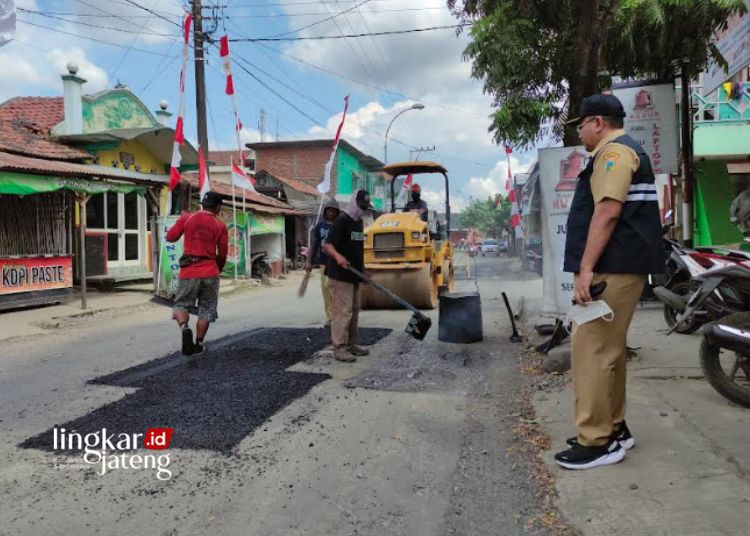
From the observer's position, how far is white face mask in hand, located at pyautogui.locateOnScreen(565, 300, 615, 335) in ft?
9.84

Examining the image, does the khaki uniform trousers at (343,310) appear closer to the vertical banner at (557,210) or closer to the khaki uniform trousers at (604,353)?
the vertical banner at (557,210)

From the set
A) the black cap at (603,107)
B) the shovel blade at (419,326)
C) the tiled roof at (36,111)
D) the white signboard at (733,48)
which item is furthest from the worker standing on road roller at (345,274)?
the tiled roof at (36,111)

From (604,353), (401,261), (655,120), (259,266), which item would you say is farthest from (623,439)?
(259,266)

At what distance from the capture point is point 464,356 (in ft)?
21.3

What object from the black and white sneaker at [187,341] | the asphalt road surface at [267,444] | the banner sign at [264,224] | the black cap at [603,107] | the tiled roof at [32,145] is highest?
the tiled roof at [32,145]

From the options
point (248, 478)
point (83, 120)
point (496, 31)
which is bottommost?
point (248, 478)

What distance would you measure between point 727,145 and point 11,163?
13515 millimetres

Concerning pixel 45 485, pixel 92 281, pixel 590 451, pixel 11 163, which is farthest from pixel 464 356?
Answer: pixel 92 281

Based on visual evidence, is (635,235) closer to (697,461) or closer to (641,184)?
(641,184)

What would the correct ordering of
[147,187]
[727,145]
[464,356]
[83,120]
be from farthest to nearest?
[83,120]
[147,187]
[727,145]
[464,356]

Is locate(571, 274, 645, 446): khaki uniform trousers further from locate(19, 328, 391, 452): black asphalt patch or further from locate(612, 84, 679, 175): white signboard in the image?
locate(612, 84, 679, 175): white signboard

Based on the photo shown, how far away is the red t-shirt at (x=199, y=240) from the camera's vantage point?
636 centimetres

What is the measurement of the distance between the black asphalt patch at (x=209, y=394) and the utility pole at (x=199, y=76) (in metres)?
9.25
